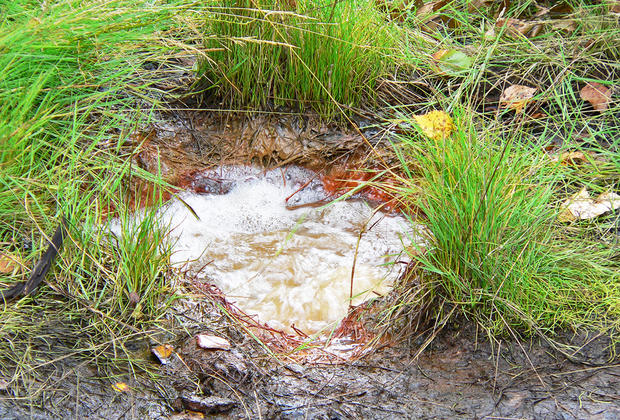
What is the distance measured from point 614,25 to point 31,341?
3.11 m

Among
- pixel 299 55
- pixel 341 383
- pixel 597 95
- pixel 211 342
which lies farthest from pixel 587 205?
pixel 211 342

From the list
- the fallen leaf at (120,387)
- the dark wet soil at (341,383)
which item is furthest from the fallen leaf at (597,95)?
the fallen leaf at (120,387)

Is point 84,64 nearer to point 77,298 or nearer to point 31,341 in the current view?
point 77,298

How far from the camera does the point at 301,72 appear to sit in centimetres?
285

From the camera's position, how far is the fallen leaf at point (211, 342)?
6.47 feet

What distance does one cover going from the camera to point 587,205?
93.0 inches

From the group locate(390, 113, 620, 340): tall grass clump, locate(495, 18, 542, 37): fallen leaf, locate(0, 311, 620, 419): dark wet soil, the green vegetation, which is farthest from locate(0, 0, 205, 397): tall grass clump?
locate(495, 18, 542, 37): fallen leaf

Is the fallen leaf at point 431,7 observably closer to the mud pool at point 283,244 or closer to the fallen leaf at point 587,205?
the mud pool at point 283,244

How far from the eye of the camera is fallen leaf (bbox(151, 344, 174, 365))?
1885mm

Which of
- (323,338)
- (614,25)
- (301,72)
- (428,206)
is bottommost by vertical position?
(323,338)

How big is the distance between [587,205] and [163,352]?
177 centimetres

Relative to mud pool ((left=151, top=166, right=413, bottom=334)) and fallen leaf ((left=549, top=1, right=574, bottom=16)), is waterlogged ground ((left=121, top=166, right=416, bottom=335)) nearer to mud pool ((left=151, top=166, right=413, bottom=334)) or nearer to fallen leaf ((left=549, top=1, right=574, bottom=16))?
mud pool ((left=151, top=166, right=413, bottom=334))

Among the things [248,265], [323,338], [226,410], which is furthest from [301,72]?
[226,410]

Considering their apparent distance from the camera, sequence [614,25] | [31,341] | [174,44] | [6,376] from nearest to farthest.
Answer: [6,376] → [31,341] → [174,44] → [614,25]
